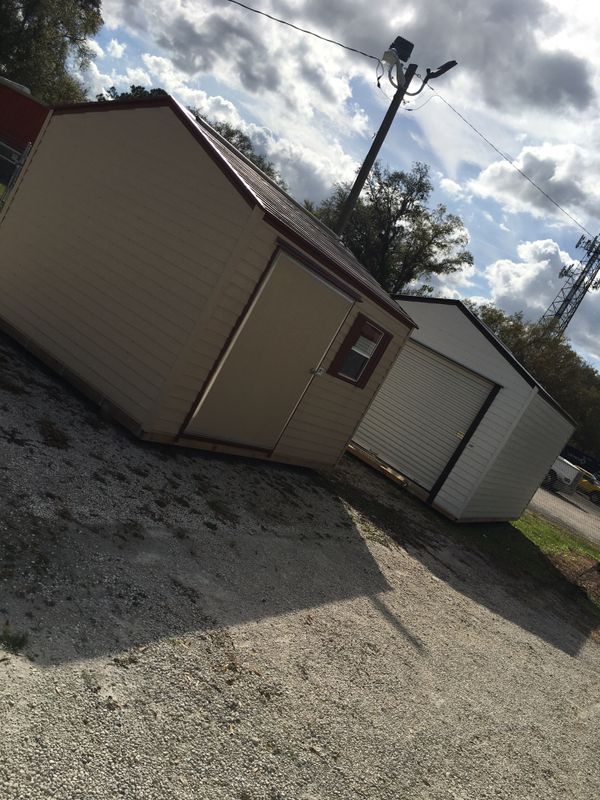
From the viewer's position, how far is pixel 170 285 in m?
6.95

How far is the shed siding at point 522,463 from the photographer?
12.4 metres

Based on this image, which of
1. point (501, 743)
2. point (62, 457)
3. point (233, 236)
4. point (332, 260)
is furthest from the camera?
point (332, 260)

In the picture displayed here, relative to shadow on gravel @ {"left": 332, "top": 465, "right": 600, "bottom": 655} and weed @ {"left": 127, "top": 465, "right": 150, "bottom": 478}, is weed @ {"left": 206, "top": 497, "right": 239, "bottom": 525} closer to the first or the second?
weed @ {"left": 127, "top": 465, "right": 150, "bottom": 478}

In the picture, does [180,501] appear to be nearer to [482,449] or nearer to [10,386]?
[10,386]

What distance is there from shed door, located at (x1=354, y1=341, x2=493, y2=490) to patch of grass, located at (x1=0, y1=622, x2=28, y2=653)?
35.3 ft

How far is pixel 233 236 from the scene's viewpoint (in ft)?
21.8

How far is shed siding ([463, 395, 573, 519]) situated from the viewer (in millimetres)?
12430

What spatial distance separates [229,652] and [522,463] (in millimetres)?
11539

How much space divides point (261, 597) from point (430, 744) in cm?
174

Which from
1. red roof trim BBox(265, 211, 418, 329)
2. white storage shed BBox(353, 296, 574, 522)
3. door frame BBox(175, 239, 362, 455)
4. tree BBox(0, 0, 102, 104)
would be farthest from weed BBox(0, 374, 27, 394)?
tree BBox(0, 0, 102, 104)

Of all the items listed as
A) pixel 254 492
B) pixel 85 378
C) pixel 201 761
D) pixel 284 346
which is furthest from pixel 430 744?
pixel 85 378

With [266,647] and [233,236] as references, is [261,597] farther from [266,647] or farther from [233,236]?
[233,236]

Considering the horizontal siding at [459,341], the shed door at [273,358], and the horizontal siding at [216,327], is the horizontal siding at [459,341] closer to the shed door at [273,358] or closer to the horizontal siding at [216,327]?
the shed door at [273,358]

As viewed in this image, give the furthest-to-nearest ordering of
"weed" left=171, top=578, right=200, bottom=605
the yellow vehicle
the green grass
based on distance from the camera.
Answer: the yellow vehicle < the green grass < "weed" left=171, top=578, right=200, bottom=605
